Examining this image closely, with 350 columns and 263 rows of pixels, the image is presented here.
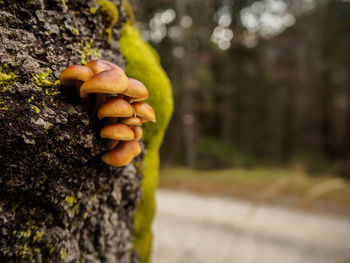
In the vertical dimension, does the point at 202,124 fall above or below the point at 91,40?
below

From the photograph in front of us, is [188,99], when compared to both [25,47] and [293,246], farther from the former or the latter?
[25,47]

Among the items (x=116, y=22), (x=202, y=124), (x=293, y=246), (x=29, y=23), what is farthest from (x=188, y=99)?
(x=29, y=23)

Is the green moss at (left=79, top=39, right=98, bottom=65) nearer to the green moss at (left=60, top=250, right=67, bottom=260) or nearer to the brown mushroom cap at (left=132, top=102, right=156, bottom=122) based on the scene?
the brown mushroom cap at (left=132, top=102, right=156, bottom=122)

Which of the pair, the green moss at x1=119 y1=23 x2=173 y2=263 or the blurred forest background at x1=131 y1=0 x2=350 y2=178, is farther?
the blurred forest background at x1=131 y1=0 x2=350 y2=178

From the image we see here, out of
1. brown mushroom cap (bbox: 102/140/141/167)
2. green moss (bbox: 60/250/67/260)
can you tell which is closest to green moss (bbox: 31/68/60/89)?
brown mushroom cap (bbox: 102/140/141/167)

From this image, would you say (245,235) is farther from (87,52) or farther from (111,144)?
(87,52)

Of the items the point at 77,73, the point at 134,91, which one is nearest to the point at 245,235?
the point at 134,91

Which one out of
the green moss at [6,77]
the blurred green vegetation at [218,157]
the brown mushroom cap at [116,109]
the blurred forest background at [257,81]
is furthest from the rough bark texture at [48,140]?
the blurred green vegetation at [218,157]
